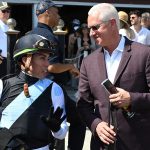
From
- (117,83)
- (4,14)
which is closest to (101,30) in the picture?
(117,83)

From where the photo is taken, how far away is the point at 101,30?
11.3 feet

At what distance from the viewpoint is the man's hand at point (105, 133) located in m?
3.35

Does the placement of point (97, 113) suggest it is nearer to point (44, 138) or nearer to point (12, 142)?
point (44, 138)

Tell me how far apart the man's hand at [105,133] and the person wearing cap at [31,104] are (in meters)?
0.25

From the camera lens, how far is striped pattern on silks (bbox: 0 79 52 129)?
329 cm

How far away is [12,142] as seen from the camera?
125 inches

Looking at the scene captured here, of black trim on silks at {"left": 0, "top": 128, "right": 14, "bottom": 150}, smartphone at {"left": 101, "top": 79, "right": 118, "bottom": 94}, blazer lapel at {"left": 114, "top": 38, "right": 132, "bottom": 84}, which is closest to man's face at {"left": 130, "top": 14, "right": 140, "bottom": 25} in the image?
blazer lapel at {"left": 114, "top": 38, "right": 132, "bottom": 84}

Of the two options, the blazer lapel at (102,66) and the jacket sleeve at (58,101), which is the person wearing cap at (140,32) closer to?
the blazer lapel at (102,66)

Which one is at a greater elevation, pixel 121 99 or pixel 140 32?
pixel 121 99

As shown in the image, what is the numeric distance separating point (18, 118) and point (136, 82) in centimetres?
88

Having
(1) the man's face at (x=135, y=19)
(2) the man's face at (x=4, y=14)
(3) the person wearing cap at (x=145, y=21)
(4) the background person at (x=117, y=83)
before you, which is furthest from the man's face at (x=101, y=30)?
(3) the person wearing cap at (x=145, y=21)

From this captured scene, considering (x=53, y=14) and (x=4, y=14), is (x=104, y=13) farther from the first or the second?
(x=4, y=14)

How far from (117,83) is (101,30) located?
0.40m

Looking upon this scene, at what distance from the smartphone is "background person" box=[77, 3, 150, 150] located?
0.12 m
